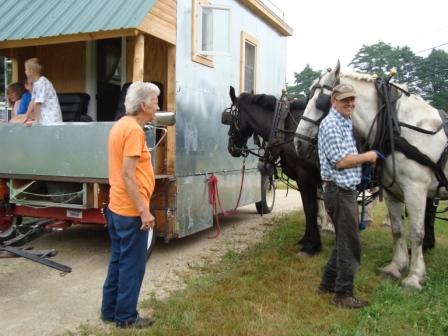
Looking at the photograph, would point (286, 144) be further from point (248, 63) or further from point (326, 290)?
point (248, 63)

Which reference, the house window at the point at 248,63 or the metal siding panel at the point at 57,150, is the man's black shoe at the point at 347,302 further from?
the house window at the point at 248,63

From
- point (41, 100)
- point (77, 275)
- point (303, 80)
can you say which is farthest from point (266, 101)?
point (303, 80)

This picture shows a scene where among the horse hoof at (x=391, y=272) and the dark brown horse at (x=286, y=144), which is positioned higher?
the dark brown horse at (x=286, y=144)

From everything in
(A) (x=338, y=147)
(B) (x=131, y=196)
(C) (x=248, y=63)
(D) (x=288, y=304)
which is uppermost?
(C) (x=248, y=63)

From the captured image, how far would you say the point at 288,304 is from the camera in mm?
4047

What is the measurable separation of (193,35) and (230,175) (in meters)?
2.39

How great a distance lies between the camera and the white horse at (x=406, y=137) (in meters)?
4.49

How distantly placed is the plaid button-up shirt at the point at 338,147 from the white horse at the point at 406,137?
2.10ft

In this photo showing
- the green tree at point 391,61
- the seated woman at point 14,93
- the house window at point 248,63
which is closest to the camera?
the seated woman at point 14,93

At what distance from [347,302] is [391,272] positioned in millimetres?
1193

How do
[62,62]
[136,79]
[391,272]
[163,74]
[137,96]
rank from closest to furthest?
[137,96], [391,272], [136,79], [163,74], [62,62]

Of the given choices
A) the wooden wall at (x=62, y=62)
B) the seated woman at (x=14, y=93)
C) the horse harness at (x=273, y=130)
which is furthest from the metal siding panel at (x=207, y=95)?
the seated woman at (x=14, y=93)

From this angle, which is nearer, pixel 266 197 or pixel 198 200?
pixel 198 200

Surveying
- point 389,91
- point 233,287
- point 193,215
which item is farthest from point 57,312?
point 389,91
